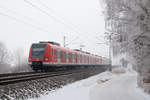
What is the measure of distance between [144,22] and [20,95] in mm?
5702

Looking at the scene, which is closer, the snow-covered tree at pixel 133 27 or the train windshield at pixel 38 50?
the snow-covered tree at pixel 133 27

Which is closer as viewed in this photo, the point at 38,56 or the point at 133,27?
the point at 133,27

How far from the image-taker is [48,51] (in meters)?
17.7

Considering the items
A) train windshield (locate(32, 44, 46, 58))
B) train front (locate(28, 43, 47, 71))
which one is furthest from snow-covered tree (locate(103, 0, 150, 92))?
train windshield (locate(32, 44, 46, 58))

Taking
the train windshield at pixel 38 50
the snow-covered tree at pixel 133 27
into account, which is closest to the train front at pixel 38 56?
the train windshield at pixel 38 50

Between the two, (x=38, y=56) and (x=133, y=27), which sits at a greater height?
(x=133, y=27)

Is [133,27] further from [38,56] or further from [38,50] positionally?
[38,50]

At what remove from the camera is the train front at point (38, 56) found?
17.4 meters

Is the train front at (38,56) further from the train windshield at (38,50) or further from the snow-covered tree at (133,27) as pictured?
the snow-covered tree at (133,27)

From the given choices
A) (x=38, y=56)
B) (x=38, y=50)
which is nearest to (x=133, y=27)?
(x=38, y=56)

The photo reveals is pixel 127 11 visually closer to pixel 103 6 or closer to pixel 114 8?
pixel 114 8

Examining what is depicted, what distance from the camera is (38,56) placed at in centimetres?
1769

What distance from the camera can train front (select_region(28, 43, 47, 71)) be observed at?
1738 cm

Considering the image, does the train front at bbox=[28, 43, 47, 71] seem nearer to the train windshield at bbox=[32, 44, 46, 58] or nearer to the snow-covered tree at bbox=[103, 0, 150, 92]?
the train windshield at bbox=[32, 44, 46, 58]
